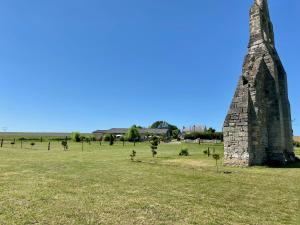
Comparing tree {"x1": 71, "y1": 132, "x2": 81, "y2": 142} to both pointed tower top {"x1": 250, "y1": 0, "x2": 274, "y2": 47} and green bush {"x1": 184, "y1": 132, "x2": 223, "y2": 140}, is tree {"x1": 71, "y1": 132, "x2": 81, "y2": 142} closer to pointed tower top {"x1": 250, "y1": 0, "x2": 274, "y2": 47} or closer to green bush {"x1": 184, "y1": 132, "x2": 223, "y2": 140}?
green bush {"x1": 184, "y1": 132, "x2": 223, "y2": 140}

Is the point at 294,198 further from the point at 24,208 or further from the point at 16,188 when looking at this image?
the point at 16,188

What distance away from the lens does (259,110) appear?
1773 cm

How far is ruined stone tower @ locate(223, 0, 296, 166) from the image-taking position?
17109 millimetres

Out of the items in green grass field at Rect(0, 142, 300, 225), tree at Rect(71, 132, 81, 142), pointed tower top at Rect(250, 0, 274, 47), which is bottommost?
green grass field at Rect(0, 142, 300, 225)

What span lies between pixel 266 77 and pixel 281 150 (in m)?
5.12

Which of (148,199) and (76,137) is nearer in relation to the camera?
(148,199)

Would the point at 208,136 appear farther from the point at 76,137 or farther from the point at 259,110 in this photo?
the point at 259,110

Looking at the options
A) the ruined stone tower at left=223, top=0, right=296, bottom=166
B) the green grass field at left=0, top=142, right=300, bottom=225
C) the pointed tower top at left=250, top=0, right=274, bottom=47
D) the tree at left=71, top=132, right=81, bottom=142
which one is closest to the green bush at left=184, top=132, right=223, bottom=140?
the tree at left=71, top=132, right=81, bottom=142

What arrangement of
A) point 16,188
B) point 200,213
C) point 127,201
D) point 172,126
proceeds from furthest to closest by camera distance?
point 172,126, point 16,188, point 127,201, point 200,213

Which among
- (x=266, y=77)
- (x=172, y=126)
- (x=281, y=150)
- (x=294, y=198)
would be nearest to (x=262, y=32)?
(x=266, y=77)

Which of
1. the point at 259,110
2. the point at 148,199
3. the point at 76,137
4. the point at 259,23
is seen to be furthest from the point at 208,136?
the point at 148,199

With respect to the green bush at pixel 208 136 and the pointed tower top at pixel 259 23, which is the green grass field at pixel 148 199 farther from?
the green bush at pixel 208 136

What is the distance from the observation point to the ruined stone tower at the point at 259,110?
17.1 m

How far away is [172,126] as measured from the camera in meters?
134
